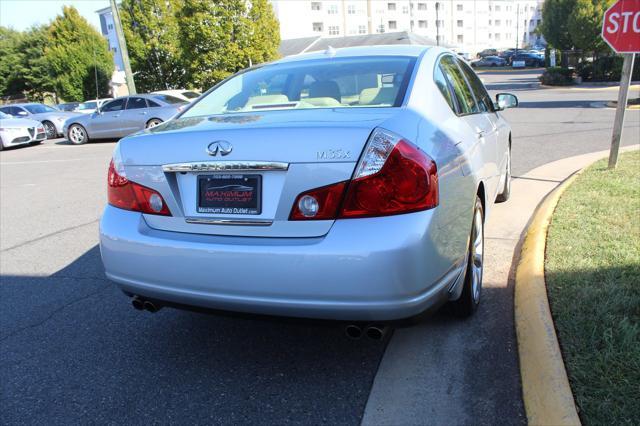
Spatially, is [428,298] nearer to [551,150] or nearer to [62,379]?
[62,379]

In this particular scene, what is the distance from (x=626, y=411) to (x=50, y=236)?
5.79 m

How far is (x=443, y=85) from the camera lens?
137 inches

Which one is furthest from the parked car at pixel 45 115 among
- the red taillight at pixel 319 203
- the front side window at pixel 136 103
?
the red taillight at pixel 319 203

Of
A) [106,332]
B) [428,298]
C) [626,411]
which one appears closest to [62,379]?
[106,332]

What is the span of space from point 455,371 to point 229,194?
1.52 metres

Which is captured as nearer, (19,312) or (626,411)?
(626,411)

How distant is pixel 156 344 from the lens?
336 centimetres

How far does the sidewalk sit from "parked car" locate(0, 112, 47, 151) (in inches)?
667

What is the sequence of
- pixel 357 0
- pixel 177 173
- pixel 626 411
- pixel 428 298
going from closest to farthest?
pixel 626 411 → pixel 428 298 → pixel 177 173 → pixel 357 0

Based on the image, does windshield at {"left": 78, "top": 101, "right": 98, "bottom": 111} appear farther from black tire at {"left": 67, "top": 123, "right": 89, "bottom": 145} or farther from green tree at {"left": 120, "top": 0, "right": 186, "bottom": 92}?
green tree at {"left": 120, "top": 0, "right": 186, "bottom": 92}

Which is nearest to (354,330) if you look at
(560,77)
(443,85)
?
(443,85)

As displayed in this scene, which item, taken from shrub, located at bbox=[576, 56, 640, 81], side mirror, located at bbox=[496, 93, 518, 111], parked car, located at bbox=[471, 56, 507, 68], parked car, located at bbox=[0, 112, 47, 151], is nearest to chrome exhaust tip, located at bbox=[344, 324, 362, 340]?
side mirror, located at bbox=[496, 93, 518, 111]

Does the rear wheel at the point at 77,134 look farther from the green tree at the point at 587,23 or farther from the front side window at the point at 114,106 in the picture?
the green tree at the point at 587,23

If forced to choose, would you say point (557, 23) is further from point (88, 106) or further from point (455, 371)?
point (455, 371)
